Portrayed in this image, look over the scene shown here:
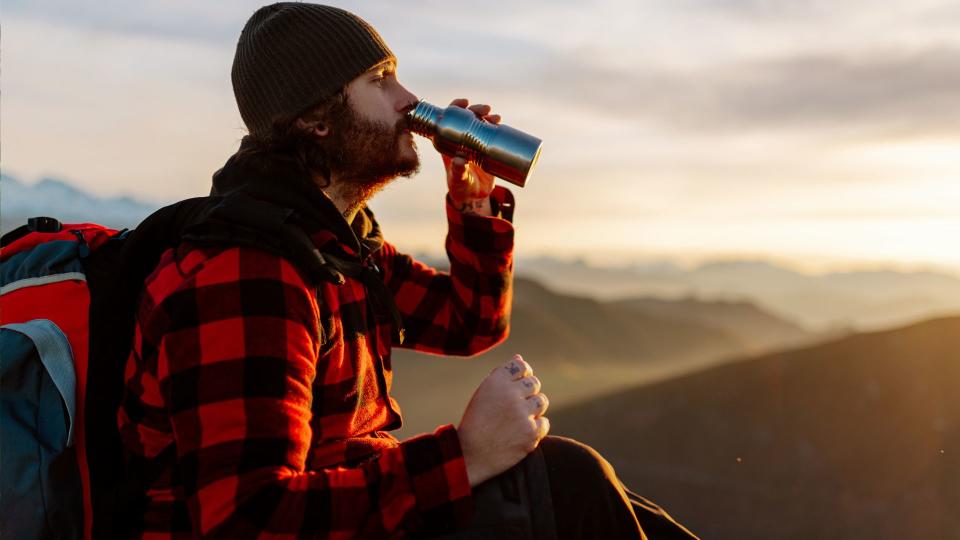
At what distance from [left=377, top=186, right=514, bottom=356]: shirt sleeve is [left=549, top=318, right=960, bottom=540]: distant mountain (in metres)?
2.93

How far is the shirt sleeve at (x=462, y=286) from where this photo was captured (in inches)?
127

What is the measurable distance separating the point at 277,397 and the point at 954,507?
4997 mm

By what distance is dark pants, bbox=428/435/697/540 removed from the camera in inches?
86.8

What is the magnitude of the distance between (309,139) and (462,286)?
871mm

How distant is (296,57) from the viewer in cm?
267

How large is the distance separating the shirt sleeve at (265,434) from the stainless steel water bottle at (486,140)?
746 mm

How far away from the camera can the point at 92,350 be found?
2.31m

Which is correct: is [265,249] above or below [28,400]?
above

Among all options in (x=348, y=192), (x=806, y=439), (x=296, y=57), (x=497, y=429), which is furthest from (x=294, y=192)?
(x=806, y=439)

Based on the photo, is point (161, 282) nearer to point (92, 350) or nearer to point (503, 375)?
point (92, 350)

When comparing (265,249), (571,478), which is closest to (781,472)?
(571,478)

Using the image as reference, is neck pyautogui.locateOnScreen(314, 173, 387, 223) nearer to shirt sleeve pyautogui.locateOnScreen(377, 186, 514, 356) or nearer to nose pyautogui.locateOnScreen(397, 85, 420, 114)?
nose pyautogui.locateOnScreen(397, 85, 420, 114)

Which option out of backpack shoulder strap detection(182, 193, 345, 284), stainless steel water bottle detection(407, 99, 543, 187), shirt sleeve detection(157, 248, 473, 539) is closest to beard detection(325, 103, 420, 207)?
stainless steel water bottle detection(407, 99, 543, 187)

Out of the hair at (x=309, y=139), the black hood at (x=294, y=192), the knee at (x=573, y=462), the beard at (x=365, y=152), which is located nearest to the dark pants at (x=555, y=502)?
the knee at (x=573, y=462)
